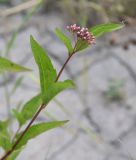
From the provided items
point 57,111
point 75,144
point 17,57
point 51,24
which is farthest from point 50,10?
point 75,144

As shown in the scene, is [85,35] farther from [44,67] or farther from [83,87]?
[83,87]

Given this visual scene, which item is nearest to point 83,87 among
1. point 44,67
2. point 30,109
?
point 30,109

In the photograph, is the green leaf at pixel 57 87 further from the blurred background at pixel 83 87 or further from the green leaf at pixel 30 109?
the blurred background at pixel 83 87

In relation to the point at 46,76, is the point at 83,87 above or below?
below

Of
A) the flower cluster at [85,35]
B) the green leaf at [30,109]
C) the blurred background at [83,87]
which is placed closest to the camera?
the flower cluster at [85,35]

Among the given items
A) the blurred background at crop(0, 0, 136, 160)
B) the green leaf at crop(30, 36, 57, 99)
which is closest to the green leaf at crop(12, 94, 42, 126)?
the green leaf at crop(30, 36, 57, 99)

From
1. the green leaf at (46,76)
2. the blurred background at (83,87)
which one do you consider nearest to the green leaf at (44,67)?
the green leaf at (46,76)
